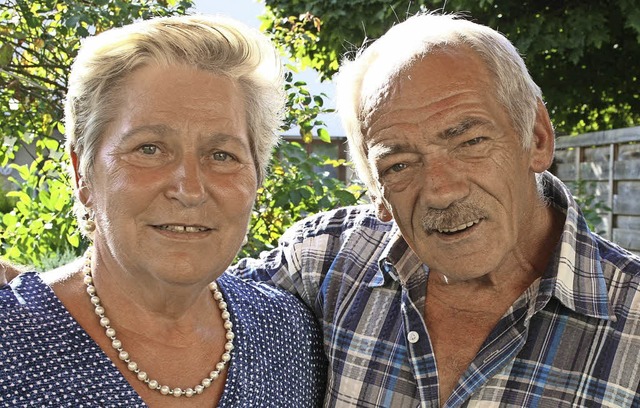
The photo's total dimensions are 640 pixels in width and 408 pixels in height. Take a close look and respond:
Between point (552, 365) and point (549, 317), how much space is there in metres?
0.14

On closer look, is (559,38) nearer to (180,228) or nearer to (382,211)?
(382,211)

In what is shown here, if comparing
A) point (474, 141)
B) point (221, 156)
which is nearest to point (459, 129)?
point (474, 141)

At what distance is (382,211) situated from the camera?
2.57 metres

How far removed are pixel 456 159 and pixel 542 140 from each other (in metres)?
0.31

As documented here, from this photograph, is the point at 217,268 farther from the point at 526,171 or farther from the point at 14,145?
the point at 14,145

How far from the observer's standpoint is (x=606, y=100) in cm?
961

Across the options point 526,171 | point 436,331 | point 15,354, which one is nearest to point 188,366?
point 15,354

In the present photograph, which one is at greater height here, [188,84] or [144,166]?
[188,84]

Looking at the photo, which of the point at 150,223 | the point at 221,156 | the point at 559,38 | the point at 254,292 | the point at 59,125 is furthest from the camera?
the point at 559,38

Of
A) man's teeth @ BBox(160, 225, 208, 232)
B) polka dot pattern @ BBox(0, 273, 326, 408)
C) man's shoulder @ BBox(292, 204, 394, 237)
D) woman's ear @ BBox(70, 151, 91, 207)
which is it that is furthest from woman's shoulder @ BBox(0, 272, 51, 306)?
man's shoulder @ BBox(292, 204, 394, 237)

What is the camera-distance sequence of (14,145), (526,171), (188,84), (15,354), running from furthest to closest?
(14,145) → (526,171) → (188,84) → (15,354)

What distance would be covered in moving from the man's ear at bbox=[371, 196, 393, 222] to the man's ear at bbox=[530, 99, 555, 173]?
Answer: 47 cm

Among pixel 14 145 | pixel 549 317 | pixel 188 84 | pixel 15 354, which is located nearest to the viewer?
pixel 15 354

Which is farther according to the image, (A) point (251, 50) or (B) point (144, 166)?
(A) point (251, 50)
